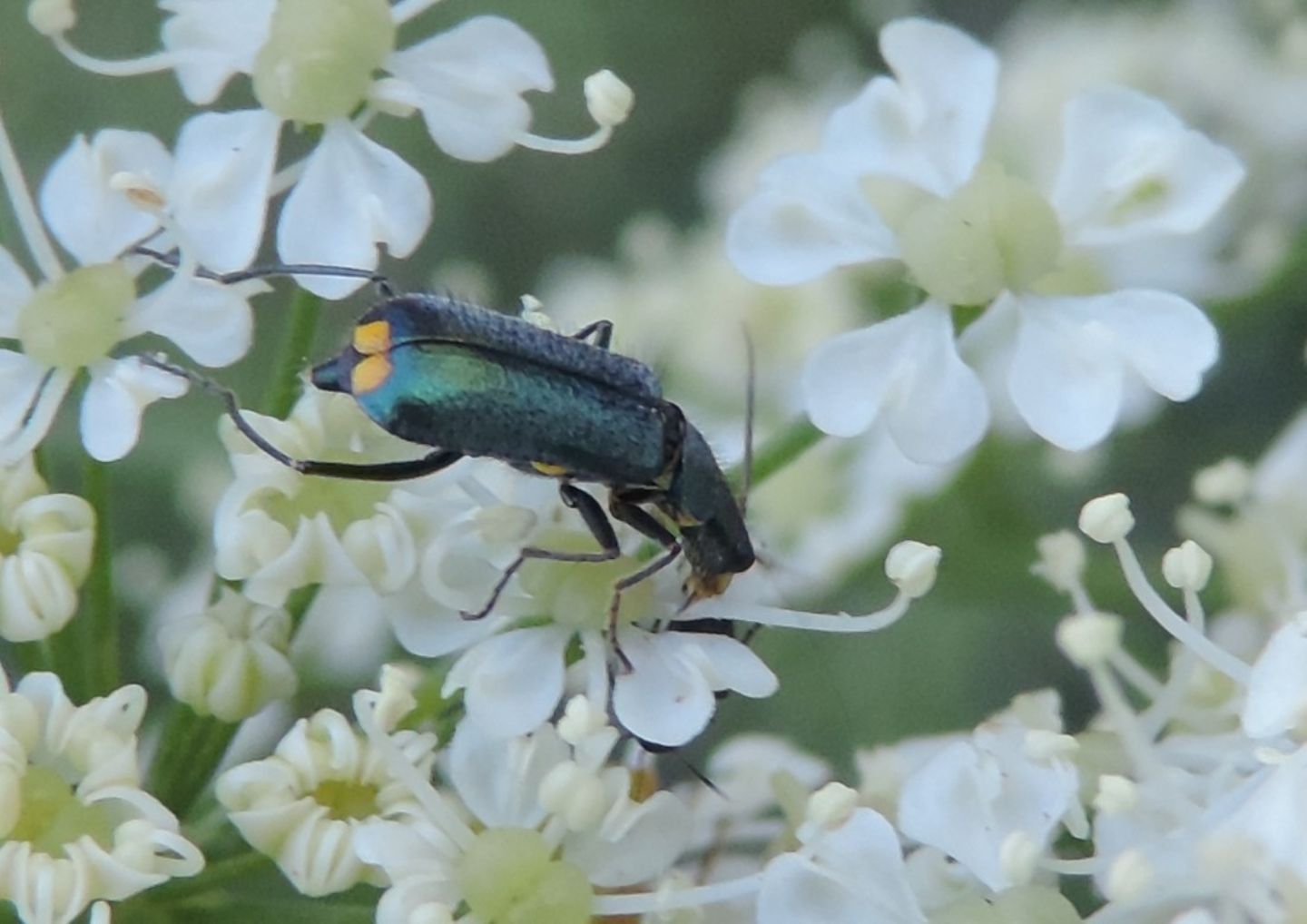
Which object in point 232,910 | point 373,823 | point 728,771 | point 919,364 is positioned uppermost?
point 919,364

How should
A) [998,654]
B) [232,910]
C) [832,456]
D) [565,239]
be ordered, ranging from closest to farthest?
[232,910]
[832,456]
[998,654]
[565,239]

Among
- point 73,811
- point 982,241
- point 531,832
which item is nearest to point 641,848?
point 531,832

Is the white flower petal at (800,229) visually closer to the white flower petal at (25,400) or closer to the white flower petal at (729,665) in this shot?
the white flower petal at (729,665)

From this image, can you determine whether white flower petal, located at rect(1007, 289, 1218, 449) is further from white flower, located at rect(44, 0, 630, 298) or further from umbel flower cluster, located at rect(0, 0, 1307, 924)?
white flower, located at rect(44, 0, 630, 298)

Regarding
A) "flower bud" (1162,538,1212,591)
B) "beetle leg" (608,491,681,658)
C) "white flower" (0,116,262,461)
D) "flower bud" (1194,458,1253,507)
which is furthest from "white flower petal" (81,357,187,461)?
"flower bud" (1194,458,1253,507)

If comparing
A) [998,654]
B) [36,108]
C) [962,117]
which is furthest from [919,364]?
[36,108]

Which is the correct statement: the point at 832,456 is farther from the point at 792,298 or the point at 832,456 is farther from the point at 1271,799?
the point at 1271,799

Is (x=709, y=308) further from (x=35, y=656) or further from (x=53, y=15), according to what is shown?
(x=35, y=656)
